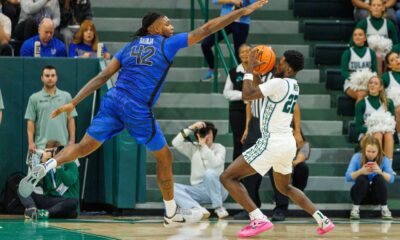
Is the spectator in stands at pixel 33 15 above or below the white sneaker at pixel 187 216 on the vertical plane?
above

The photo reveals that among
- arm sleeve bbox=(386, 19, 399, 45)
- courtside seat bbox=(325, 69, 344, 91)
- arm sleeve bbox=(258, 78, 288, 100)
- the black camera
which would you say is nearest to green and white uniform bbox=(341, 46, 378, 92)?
courtside seat bbox=(325, 69, 344, 91)

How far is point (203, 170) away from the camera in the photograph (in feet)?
48.7

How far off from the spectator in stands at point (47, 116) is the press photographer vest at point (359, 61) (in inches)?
170

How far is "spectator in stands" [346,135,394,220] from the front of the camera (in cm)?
1490

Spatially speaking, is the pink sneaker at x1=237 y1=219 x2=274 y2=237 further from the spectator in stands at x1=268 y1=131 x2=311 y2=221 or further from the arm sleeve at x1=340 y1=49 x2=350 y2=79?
the arm sleeve at x1=340 y1=49 x2=350 y2=79

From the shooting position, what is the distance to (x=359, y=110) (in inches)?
625

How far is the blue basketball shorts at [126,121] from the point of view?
37.8 ft

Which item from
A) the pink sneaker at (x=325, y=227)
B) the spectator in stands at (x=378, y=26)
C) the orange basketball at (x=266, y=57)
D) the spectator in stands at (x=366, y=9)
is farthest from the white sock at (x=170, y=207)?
the spectator in stands at (x=366, y=9)

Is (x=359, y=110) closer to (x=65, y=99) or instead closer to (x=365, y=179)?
(x=365, y=179)

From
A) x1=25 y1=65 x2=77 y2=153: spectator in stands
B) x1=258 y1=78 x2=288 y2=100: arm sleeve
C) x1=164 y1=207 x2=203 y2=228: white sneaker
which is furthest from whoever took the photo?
x1=25 y1=65 x2=77 y2=153: spectator in stands

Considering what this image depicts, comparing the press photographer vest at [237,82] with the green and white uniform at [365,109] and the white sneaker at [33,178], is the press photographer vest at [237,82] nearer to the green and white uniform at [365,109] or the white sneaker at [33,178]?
the green and white uniform at [365,109]

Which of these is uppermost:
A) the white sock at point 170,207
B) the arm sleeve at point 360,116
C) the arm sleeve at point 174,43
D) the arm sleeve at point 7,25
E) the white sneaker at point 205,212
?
the arm sleeve at point 7,25

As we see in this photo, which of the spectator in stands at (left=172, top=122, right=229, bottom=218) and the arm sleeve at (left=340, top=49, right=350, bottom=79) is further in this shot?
the arm sleeve at (left=340, top=49, right=350, bottom=79)

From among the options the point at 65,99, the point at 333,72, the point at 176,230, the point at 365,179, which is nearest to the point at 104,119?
the point at 176,230
